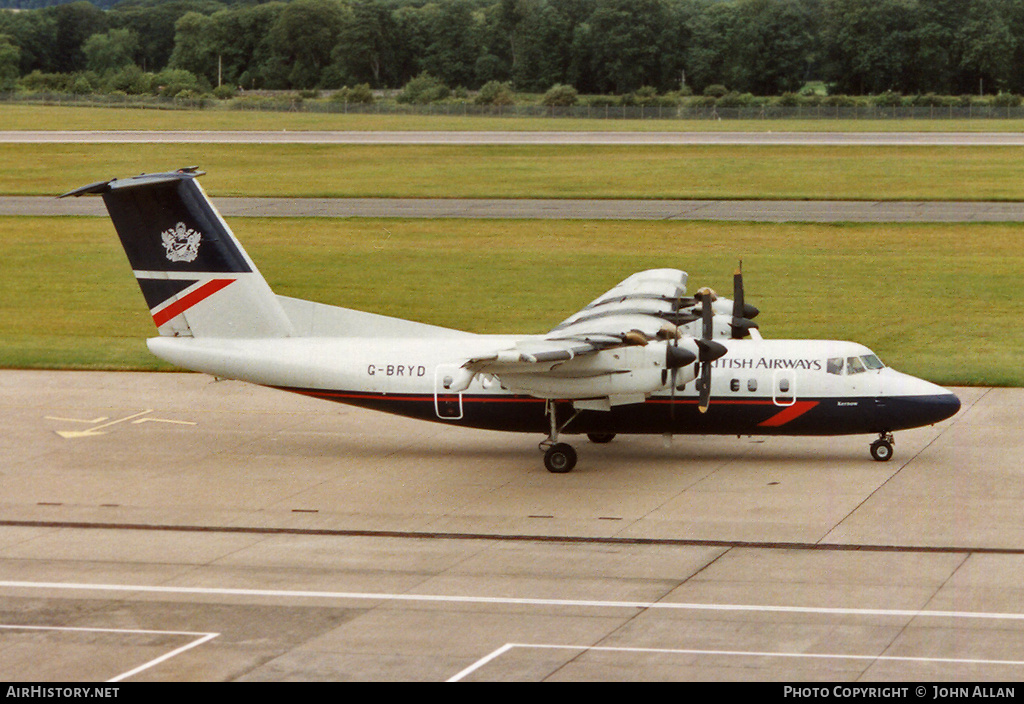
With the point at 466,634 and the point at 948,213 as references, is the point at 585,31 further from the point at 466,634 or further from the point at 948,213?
the point at 466,634

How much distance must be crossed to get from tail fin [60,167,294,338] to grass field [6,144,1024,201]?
50584 mm

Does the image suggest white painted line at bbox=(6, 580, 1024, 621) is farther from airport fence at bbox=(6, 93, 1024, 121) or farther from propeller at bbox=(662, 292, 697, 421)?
airport fence at bbox=(6, 93, 1024, 121)

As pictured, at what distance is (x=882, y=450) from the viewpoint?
30547 millimetres

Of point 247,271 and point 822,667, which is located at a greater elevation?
point 247,271

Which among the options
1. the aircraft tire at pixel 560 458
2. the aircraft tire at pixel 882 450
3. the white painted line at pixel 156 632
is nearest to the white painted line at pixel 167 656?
the white painted line at pixel 156 632

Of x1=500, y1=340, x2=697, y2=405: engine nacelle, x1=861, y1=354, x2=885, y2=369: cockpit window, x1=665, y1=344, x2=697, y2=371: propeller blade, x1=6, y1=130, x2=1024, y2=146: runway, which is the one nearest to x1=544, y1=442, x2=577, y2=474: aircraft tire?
x1=500, y1=340, x2=697, y2=405: engine nacelle

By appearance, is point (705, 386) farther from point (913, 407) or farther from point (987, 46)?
point (987, 46)

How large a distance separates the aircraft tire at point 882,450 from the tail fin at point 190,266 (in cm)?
1406

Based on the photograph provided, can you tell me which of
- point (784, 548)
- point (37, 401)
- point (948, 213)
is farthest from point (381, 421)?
point (948, 213)

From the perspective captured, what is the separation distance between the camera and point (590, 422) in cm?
3053

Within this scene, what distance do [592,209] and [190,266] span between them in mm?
45787

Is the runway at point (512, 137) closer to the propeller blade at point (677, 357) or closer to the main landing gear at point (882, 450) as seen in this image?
the main landing gear at point (882, 450)

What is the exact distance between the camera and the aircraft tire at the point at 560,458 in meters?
30.0
